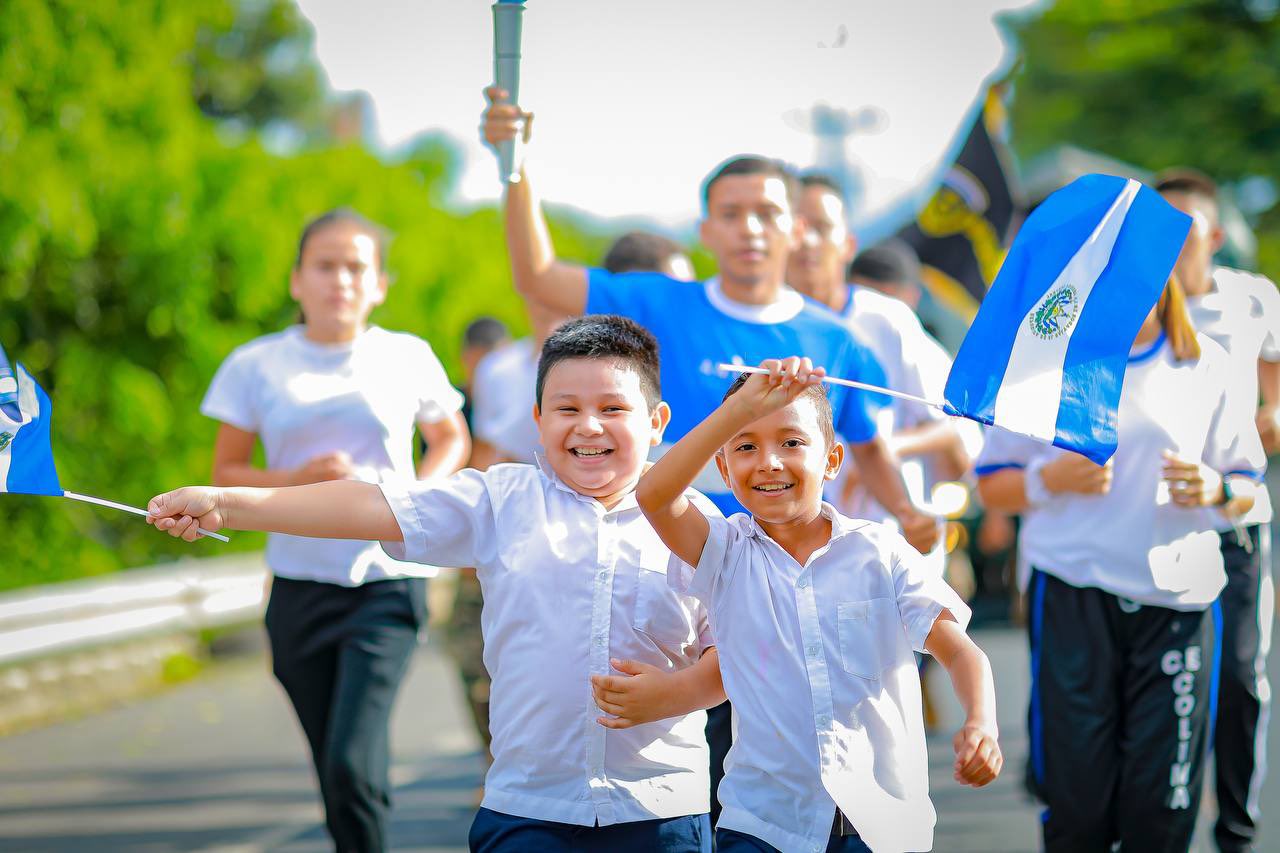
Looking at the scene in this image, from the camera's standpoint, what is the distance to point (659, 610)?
3584 mm

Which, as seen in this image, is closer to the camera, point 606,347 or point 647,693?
point 647,693

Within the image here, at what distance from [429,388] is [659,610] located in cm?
224

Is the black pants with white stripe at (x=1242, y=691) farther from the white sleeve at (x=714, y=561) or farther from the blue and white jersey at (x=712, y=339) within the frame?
the white sleeve at (x=714, y=561)

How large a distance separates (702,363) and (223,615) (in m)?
8.47

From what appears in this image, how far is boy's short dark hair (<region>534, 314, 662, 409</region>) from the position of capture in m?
3.62

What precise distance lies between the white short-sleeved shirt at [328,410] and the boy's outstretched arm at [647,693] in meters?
1.98

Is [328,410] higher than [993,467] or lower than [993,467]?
higher

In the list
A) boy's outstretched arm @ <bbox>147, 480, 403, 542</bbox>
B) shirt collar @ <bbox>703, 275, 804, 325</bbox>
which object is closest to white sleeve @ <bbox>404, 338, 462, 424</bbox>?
shirt collar @ <bbox>703, 275, 804, 325</bbox>

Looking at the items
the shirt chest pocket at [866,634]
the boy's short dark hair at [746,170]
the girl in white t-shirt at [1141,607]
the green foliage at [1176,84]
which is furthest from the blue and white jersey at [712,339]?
the green foliage at [1176,84]

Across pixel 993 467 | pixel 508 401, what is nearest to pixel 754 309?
pixel 993 467

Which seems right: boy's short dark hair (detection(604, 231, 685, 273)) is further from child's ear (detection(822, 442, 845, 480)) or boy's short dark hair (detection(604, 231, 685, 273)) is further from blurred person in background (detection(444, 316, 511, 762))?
child's ear (detection(822, 442, 845, 480))

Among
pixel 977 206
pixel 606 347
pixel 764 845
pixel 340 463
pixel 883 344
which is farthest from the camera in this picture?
pixel 977 206

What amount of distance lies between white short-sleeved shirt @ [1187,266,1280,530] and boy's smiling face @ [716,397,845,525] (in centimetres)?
212

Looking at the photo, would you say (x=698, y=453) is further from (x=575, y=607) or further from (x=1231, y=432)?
(x=1231, y=432)
